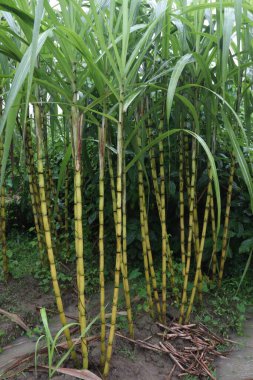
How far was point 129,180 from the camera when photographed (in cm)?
222

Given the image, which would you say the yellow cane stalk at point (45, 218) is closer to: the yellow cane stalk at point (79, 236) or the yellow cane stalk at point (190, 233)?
the yellow cane stalk at point (79, 236)

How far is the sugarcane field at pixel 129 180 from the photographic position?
1230 mm

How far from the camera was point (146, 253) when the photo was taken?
166 cm

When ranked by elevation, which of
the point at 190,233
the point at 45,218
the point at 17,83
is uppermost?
the point at 17,83

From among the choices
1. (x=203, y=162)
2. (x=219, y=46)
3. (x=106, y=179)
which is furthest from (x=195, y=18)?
(x=106, y=179)

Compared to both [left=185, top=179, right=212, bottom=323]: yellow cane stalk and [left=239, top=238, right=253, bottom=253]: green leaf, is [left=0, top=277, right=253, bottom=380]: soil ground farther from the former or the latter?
[left=239, top=238, right=253, bottom=253]: green leaf

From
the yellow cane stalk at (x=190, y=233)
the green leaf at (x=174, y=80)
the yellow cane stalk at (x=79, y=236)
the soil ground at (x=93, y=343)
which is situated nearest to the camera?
the green leaf at (x=174, y=80)

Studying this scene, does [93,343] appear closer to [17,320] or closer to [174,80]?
[17,320]

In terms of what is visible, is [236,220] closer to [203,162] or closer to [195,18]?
[203,162]

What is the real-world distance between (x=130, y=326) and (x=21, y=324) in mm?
484

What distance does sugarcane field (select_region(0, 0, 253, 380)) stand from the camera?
123 centimetres

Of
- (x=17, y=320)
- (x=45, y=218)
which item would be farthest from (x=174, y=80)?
(x=17, y=320)

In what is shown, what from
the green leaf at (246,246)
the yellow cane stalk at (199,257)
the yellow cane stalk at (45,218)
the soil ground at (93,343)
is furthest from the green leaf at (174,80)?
the green leaf at (246,246)

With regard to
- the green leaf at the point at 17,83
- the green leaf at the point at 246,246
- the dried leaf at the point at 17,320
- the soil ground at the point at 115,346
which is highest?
the green leaf at the point at 17,83
